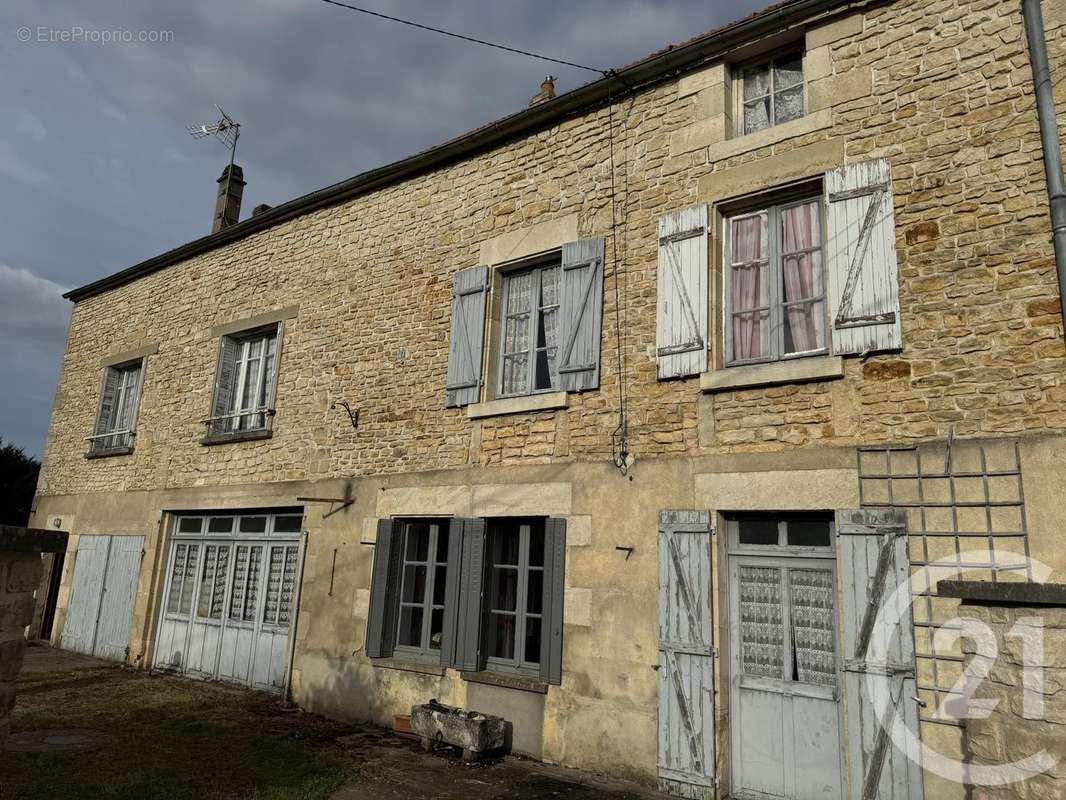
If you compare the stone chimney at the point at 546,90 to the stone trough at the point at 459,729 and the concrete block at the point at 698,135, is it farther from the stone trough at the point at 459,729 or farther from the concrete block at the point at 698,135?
the stone trough at the point at 459,729

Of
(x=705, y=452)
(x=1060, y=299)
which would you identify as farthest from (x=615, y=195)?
(x=1060, y=299)

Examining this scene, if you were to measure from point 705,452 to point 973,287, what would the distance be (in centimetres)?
207

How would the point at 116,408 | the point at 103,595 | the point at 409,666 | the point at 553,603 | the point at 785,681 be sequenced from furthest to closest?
1. the point at 116,408
2. the point at 103,595
3. the point at 409,666
4. the point at 553,603
5. the point at 785,681

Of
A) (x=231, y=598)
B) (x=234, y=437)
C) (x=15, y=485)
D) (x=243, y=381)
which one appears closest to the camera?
(x=231, y=598)

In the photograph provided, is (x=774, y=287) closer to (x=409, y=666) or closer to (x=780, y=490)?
(x=780, y=490)

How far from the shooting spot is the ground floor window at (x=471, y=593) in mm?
6234

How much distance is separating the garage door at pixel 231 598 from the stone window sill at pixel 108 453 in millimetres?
1635

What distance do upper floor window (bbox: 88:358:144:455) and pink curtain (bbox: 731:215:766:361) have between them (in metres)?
9.03

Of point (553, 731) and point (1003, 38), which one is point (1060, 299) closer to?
point (1003, 38)

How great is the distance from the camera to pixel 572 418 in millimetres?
6395

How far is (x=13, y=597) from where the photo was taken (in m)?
3.82

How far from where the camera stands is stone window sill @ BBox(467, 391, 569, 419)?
646cm

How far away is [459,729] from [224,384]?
5952 millimetres

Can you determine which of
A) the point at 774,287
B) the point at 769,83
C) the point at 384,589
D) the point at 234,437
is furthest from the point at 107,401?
the point at 769,83
